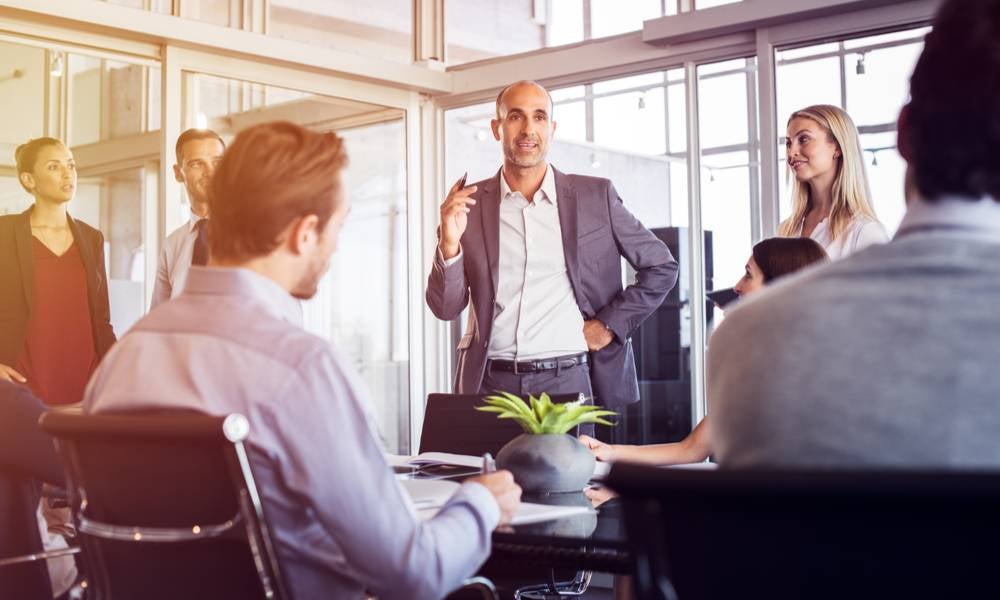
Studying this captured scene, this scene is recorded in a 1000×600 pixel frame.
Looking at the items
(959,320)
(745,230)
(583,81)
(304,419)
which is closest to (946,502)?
(959,320)

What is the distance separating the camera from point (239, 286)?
4.93 feet

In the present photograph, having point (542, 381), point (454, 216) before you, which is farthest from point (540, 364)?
point (454, 216)

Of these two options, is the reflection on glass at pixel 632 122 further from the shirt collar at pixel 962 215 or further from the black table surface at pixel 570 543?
the shirt collar at pixel 962 215

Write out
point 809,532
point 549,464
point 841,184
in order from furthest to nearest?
1. point 841,184
2. point 549,464
3. point 809,532

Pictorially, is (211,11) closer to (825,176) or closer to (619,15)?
(619,15)

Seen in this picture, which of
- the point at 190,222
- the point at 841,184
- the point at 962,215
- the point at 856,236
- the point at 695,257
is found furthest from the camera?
the point at 695,257

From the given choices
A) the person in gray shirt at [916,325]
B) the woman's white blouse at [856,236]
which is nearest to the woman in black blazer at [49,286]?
the woman's white blouse at [856,236]

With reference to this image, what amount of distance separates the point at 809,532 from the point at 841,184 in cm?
321

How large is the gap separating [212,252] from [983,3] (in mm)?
1059

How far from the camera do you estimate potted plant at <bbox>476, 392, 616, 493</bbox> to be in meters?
2.03

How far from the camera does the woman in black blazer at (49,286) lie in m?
4.62

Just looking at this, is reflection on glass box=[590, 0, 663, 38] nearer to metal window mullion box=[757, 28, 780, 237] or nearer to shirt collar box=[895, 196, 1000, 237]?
metal window mullion box=[757, 28, 780, 237]

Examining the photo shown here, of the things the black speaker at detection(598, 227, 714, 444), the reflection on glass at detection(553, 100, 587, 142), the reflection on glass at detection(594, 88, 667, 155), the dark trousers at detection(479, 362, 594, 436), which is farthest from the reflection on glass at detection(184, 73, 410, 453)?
the dark trousers at detection(479, 362, 594, 436)

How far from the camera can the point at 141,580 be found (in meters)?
1.36
